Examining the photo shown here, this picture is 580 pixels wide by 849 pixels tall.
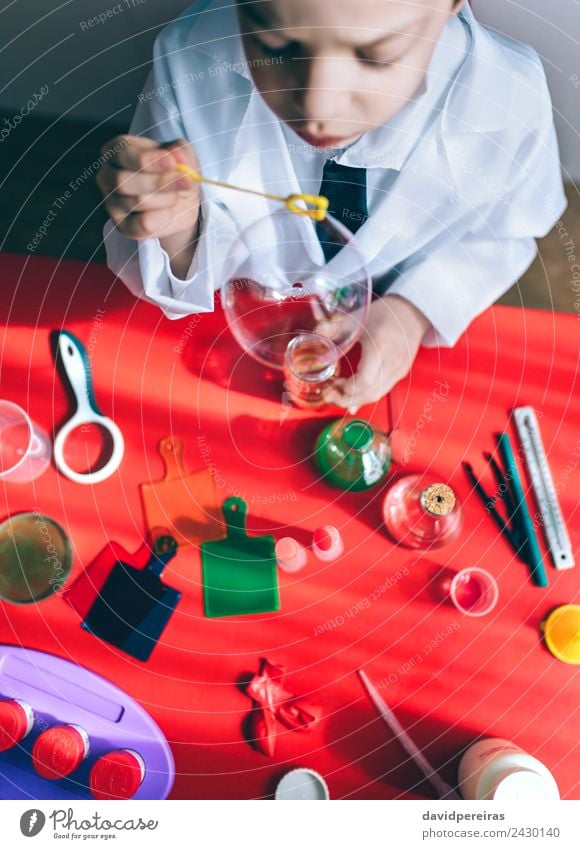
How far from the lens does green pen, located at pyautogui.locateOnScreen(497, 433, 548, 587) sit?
0.60 metres

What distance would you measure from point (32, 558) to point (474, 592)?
41 cm

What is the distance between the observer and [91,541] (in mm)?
609

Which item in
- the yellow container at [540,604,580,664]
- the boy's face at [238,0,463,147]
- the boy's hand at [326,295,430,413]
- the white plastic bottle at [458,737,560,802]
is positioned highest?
the boy's face at [238,0,463,147]

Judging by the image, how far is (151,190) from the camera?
56cm

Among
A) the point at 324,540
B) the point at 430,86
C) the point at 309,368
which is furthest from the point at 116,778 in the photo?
the point at 430,86

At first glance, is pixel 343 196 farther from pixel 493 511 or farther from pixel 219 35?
pixel 493 511

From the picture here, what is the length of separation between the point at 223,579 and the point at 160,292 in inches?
11.0

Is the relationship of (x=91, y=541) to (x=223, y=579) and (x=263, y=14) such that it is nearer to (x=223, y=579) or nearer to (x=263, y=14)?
(x=223, y=579)

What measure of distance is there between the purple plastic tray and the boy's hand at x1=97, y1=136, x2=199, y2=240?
1.30 feet

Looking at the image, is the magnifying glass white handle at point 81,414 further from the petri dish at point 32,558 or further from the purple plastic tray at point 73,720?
the purple plastic tray at point 73,720

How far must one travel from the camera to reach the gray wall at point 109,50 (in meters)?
0.58

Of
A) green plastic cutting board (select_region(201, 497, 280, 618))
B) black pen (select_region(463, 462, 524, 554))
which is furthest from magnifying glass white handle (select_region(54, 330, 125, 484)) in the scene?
black pen (select_region(463, 462, 524, 554))

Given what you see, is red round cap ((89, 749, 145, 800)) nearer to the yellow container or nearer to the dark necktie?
the yellow container
